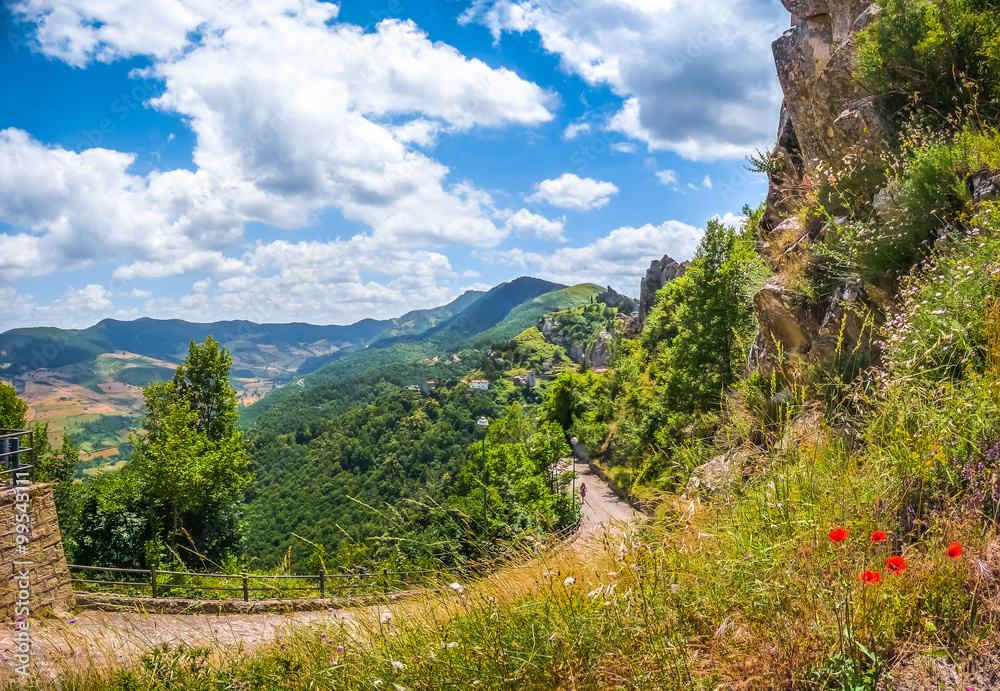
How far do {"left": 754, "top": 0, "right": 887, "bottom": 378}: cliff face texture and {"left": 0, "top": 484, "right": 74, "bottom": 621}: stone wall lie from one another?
1109 centimetres

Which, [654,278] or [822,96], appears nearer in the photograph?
[822,96]

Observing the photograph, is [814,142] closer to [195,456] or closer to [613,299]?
[195,456]

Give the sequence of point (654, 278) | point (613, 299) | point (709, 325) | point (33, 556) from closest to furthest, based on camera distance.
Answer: point (33, 556), point (709, 325), point (654, 278), point (613, 299)

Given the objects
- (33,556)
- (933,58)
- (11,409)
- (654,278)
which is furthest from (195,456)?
(654,278)

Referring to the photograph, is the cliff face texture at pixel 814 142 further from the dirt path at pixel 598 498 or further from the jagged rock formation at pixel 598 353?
the jagged rock formation at pixel 598 353

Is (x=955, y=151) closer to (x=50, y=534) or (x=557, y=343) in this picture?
(x=50, y=534)

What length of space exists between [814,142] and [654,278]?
50.3 m

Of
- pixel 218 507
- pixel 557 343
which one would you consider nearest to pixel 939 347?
pixel 218 507

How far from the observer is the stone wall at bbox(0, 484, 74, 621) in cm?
789

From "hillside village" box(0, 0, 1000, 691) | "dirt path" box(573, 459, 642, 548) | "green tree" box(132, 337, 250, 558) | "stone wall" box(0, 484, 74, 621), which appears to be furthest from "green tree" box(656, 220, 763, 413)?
"green tree" box(132, 337, 250, 558)

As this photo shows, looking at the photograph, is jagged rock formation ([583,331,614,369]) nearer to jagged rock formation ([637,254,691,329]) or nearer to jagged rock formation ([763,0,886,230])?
jagged rock formation ([637,254,691,329])

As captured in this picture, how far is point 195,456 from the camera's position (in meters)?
21.2

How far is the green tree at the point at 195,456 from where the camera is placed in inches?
803

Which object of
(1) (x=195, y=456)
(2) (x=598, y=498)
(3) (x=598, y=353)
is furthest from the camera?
(3) (x=598, y=353)
